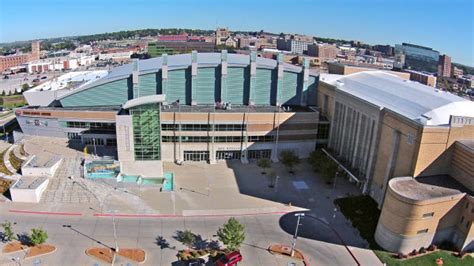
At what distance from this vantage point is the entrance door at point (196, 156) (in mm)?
69500

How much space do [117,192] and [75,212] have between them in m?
7.14

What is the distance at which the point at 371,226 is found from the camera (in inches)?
1945

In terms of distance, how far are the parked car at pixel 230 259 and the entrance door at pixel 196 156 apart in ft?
103

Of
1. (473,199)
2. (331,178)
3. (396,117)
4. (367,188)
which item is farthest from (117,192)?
(473,199)

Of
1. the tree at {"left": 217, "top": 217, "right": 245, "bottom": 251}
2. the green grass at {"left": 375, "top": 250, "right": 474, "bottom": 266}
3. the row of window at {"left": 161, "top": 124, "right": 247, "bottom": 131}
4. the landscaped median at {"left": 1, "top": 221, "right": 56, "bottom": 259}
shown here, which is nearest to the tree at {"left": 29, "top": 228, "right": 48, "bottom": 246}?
the landscaped median at {"left": 1, "top": 221, "right": 56, "bottom": 259}

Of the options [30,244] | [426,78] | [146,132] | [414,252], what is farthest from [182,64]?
[426,78]

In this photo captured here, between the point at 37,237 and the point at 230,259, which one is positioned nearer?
the point at 230,259

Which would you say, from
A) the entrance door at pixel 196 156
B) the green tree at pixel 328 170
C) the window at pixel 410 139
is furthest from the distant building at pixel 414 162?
the entrance door at pixel 196 156

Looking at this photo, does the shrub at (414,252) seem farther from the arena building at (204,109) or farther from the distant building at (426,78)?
the distant building at (426,78)

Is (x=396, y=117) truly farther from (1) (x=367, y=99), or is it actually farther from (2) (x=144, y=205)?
(2) (x=144, y=205)

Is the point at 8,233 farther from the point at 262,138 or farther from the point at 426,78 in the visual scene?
the point at 426,78

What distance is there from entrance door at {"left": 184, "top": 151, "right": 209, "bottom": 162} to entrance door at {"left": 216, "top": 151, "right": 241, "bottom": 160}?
2376 millimetres

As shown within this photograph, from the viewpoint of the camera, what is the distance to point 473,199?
44.1 meters

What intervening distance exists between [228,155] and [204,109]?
34.1ft
